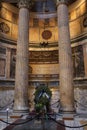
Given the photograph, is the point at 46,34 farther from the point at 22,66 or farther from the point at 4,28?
the point at 22,66

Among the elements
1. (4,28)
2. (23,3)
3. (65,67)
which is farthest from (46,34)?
(65,67)

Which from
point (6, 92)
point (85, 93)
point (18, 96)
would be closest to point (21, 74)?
point (18, 96)

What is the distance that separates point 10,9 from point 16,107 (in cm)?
1080

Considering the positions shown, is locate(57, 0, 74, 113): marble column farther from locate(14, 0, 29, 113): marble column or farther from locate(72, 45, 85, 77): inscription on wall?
locate(72, 45, 85, 77): inscription on wall

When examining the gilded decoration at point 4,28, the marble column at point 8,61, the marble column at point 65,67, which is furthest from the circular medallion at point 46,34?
the marble column at point 65,67

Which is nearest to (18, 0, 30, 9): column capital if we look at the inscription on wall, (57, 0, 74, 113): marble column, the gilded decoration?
(57, 0, 74, 113): marble column

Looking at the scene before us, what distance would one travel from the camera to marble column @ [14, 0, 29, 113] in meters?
12.6

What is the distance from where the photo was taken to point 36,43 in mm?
19344

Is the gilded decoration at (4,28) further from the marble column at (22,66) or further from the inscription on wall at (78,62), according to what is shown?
the inscription on wall at (78,62)

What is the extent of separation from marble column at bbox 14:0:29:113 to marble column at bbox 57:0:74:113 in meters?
2.55

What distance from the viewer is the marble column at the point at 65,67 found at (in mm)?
12039

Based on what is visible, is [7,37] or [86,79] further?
[7,37]

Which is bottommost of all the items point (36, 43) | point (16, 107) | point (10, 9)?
point (16, 107)

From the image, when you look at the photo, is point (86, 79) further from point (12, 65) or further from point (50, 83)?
point (12, 65)
